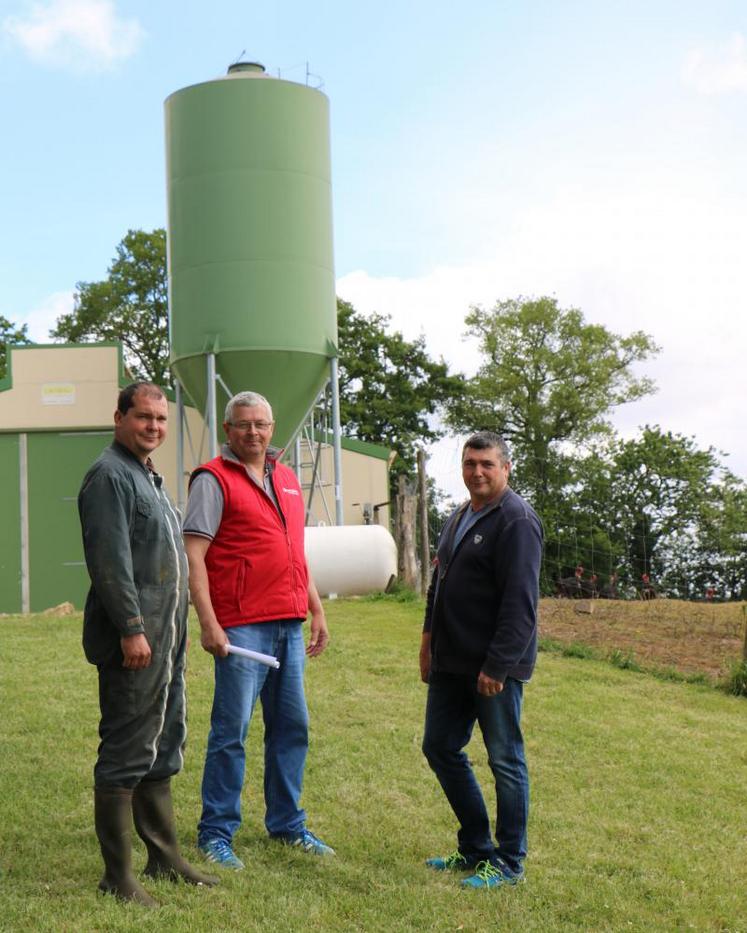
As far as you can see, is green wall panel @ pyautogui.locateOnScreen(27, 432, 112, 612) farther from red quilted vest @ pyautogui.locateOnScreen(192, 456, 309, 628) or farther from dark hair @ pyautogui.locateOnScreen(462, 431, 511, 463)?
dark hair @ pyautogui.locateOnScreen(462, 431, 511, 463)

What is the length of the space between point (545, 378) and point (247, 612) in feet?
120

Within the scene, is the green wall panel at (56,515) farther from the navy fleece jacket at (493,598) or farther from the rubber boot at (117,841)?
the rubber boot at (117,841)

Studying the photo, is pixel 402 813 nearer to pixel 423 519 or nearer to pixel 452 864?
pixel 452 864

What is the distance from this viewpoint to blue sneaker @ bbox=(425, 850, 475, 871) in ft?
14.6

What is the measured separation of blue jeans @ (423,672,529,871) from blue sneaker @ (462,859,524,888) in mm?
29

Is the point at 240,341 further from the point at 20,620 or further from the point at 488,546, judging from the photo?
the point at 488,546

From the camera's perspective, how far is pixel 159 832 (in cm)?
407

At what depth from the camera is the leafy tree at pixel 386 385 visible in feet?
102

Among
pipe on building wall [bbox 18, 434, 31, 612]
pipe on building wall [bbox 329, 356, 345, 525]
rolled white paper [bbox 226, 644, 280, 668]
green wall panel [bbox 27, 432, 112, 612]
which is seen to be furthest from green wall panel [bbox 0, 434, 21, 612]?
rolled white paper [bbox 226, 644, 280, 668]

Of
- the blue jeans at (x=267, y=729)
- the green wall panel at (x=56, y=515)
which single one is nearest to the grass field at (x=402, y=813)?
the blue jeans at (x=267, y=729)

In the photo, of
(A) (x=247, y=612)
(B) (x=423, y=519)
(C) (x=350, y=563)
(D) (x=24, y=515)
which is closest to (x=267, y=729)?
(A) (x=247, y=612)

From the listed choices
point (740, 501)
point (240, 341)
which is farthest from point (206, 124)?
point (740, 501)

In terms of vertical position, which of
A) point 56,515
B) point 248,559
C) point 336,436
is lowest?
point 248,559

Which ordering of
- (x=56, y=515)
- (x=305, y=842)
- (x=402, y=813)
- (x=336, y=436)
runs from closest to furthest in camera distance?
(x=305, y=842) → (x=402, y=813) → (x=336, y=436) → (x=56, y=515)
